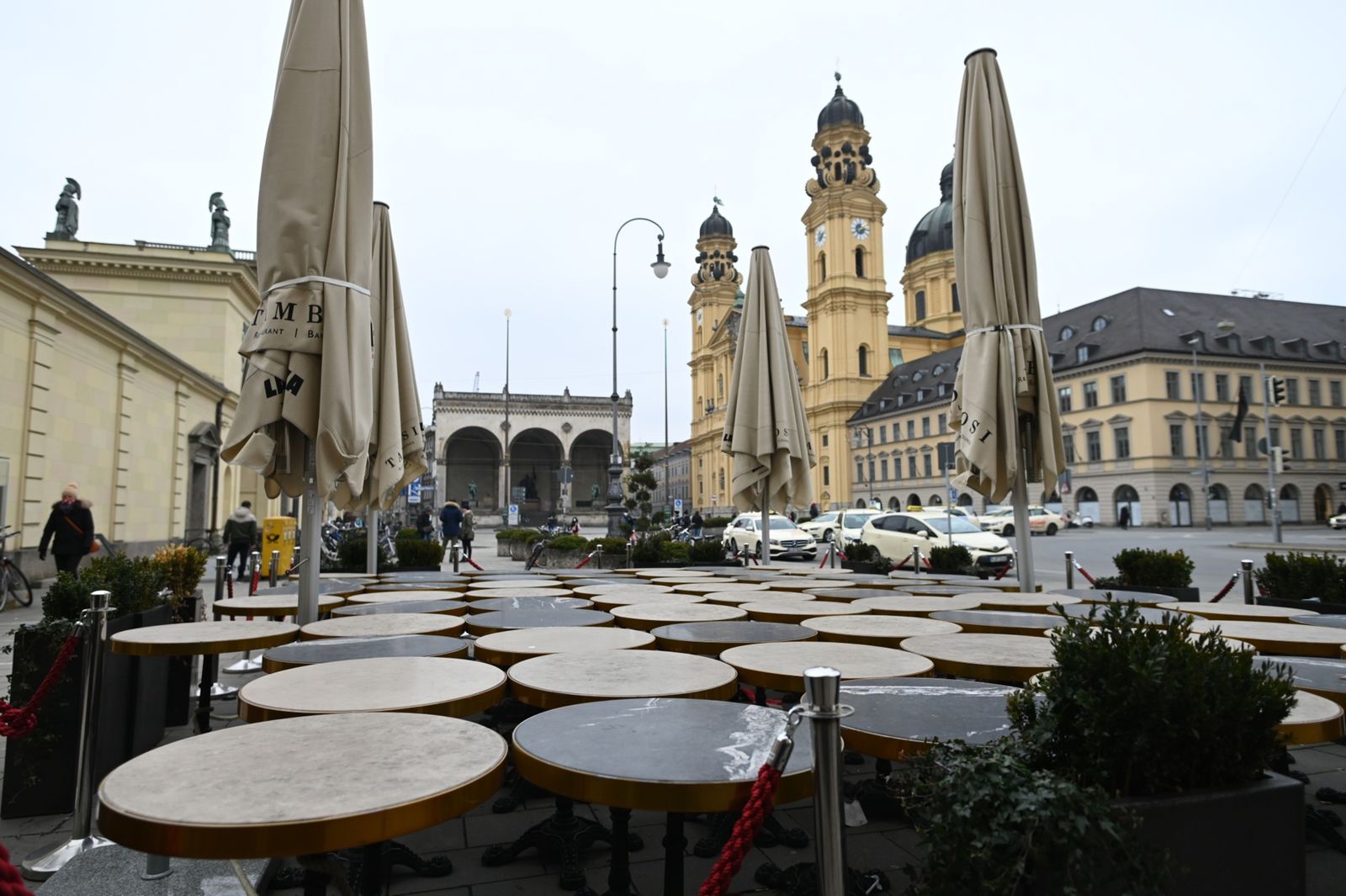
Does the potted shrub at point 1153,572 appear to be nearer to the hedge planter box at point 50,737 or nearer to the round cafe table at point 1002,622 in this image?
the round cafe table at point 1002,622

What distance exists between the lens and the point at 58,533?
9.61 meters

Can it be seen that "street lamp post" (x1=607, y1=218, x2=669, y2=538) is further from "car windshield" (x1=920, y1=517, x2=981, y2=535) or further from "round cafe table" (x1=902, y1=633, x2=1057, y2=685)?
"round cafe table" (x1=902, y1=633, x2=1057, y2=685)

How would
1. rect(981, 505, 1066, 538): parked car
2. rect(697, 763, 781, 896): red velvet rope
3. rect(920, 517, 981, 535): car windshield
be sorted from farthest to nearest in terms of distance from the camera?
rect(981, 505, 1066, 538): parked car, rect(920, 517, 981, 535): car windshield, rect(697, 763, 781, 896): red velvet rope

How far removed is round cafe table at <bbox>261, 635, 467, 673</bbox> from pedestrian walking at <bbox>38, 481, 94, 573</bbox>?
901 centimetres

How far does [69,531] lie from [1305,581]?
13.5 m

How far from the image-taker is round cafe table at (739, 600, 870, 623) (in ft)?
13.0

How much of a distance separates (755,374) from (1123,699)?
6.44 metres

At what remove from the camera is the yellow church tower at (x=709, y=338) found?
73.0 m

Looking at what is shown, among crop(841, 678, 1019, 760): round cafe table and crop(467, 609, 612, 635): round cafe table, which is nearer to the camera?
crop(841, 678, 1019, 760): round cafe table

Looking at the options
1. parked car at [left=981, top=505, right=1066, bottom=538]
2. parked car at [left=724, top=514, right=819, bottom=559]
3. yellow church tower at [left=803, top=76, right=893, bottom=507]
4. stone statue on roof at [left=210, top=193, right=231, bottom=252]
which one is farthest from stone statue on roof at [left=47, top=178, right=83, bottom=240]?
yellow church tower at [left=803, top=76, right=893, bottom=507]

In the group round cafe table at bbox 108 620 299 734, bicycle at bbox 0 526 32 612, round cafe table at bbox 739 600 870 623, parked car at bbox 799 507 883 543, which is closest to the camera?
round cafe table at bbox 108 620 299 734

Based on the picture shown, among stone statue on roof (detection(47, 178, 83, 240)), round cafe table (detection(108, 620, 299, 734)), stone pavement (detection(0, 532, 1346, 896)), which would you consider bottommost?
stone pavement (detection(0, 532, 1346, 896))

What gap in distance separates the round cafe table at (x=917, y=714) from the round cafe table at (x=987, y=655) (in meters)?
0.09

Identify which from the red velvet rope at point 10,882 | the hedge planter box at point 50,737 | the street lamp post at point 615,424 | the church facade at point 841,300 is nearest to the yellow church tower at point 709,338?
the church facade at point 841,300
